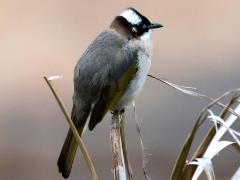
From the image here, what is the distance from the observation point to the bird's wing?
4.10 m

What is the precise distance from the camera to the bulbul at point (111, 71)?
13.4 ft

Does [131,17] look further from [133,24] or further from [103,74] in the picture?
[103,74]

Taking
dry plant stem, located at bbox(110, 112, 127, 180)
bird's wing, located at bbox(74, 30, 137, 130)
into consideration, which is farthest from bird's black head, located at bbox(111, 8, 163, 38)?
dry plant stem, located at bbox(110, 112, 127, 180)

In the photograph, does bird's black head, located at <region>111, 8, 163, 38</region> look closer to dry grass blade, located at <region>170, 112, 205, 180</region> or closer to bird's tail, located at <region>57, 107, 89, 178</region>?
bird's tail, located at <region>57, 107, 89, 178</region>

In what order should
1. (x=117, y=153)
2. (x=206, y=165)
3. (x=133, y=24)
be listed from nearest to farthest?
(x=206, y=165) → (x=117, y=153) → (x=133, y=24)

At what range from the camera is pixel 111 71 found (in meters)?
4.15

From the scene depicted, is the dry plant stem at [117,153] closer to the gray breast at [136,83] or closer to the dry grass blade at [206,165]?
the dry grass blade at [206,165]

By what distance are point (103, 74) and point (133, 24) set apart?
35cm

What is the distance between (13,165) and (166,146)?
1.19 meters

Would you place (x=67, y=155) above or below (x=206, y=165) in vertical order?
below

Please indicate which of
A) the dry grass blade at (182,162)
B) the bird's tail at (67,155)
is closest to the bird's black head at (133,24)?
the bird's tail at (67,155)

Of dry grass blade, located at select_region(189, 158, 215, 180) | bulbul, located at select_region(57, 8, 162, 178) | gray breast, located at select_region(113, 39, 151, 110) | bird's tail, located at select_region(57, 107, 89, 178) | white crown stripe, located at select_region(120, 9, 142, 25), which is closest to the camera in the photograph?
dry grass blade, located at select_region(189, 158, 215, 180)

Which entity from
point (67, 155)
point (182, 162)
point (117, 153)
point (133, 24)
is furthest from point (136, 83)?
point (182, 162)

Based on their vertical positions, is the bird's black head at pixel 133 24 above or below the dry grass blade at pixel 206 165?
below
